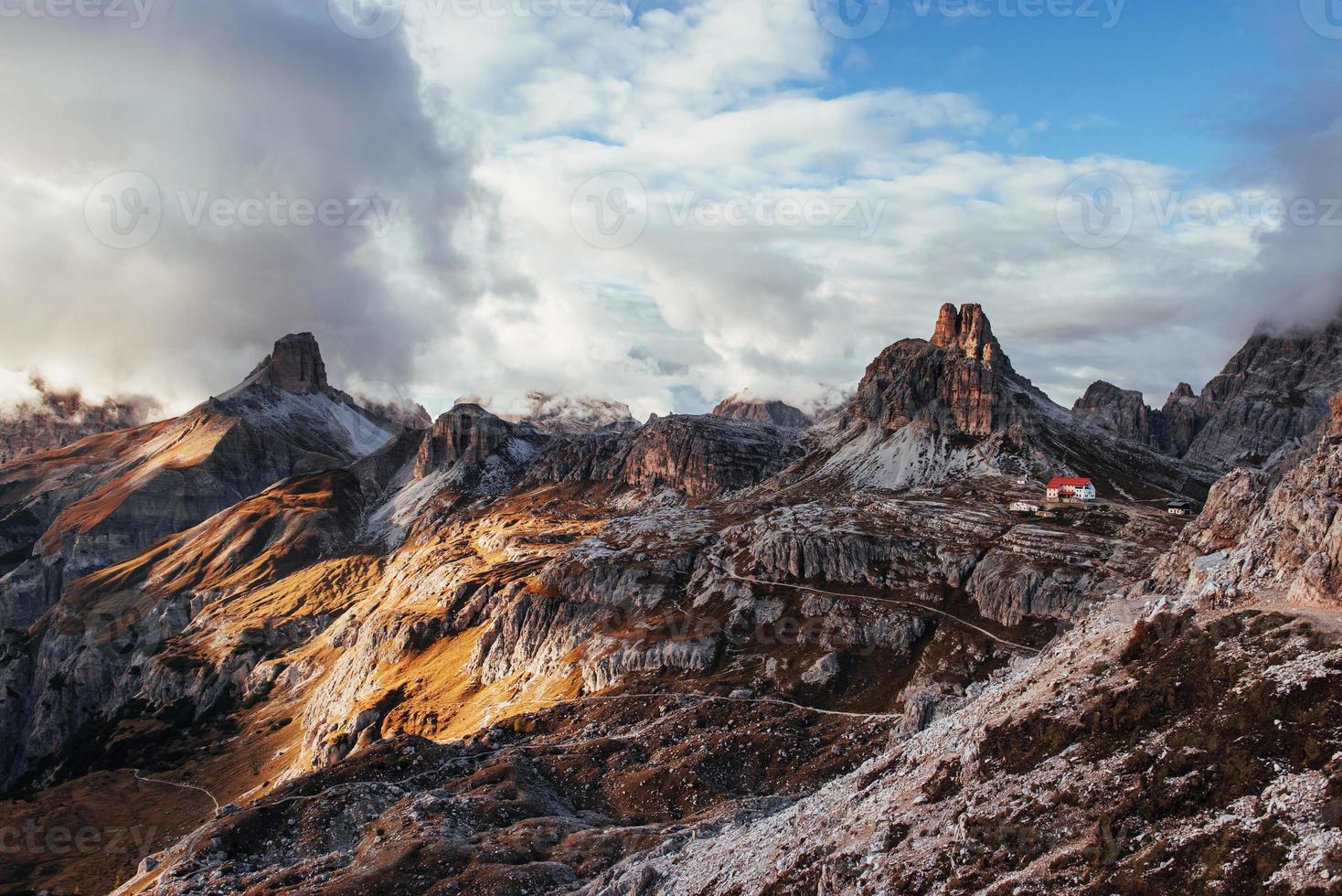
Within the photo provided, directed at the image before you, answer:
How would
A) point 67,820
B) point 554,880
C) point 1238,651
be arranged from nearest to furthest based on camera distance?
point 1238,651, point 554,880, point 67,820

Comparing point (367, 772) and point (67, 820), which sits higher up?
point (367, 772)

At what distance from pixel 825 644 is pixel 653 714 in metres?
47.4

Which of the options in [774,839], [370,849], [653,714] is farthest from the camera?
[653,714]

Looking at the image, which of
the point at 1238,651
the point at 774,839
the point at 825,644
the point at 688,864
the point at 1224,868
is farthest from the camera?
the point at 825,644

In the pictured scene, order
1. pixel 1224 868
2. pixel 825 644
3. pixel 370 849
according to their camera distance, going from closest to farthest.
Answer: pixel 1224 868 < pixel 370 849 < pixel 825 644

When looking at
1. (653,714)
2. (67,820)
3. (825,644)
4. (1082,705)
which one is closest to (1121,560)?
(825,644)

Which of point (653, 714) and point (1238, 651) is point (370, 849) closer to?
point (653, 714)

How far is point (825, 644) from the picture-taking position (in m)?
171

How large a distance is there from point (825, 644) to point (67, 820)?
175m

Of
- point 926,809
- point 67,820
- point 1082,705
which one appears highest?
point 1082,705

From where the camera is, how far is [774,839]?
201 ft

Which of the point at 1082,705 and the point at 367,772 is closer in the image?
the point at 1082,705

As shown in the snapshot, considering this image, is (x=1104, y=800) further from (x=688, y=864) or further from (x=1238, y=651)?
(x=688, y=864)

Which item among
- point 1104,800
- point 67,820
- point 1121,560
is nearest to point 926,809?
point 1104,800
